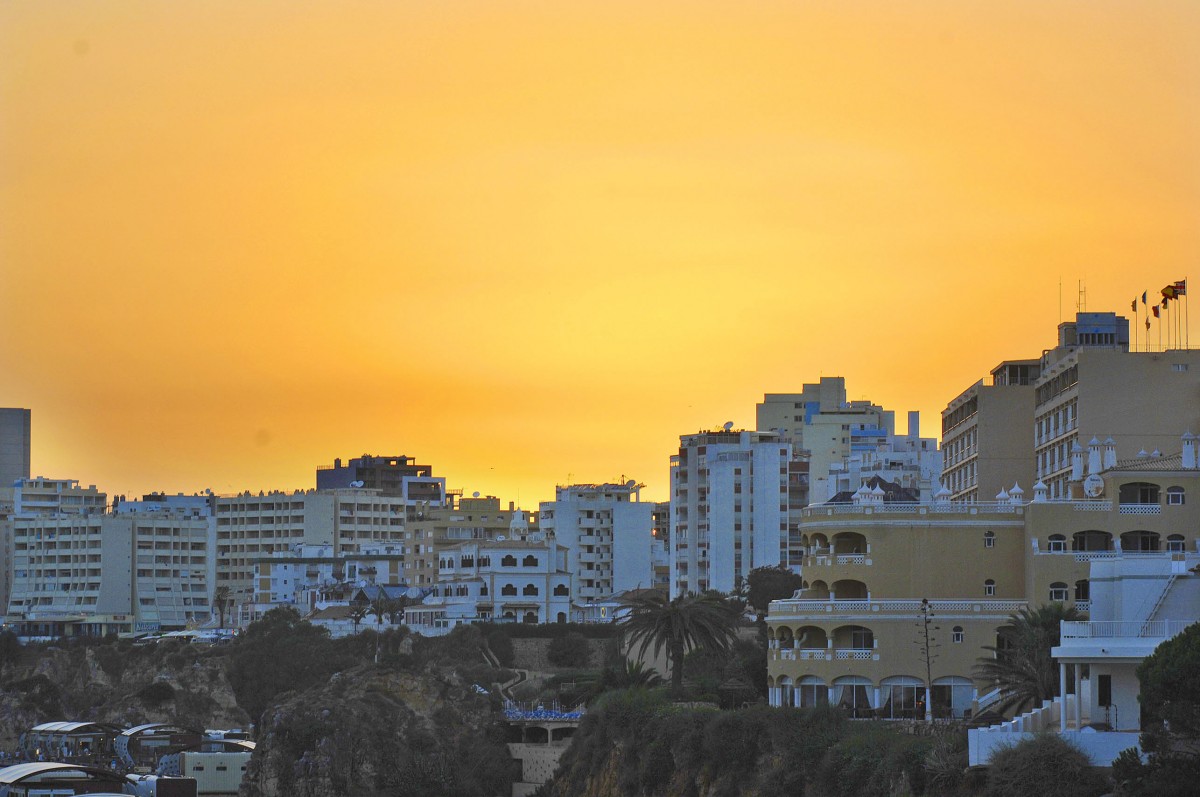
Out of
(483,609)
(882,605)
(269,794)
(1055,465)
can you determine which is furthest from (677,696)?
(483,609)

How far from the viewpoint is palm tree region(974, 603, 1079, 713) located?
252 ft

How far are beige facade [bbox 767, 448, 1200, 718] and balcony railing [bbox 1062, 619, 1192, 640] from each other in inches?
686

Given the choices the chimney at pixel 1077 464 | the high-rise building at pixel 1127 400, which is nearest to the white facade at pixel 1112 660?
the chimney at pixel 1077 464

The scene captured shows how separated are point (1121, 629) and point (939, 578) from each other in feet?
72.6

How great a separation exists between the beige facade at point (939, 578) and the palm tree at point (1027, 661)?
6.46ft

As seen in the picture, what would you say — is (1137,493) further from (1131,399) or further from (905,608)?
(1131,399)

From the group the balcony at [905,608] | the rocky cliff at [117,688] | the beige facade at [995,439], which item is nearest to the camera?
the balcony at [905,608]

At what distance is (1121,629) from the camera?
70125 mm

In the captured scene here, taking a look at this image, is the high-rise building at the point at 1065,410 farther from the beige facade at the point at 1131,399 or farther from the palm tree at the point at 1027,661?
the palm tree at the point at 1027,661

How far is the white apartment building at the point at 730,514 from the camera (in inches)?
7367

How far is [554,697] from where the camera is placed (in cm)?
13500

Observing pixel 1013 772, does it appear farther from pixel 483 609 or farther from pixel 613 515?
pixel 613 515

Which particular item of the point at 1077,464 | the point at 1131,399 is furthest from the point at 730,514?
the point at 1077,464

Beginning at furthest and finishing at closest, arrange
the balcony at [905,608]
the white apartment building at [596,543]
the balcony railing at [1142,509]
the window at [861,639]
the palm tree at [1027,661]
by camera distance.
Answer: the white apartment building at [596,543]
the balcony railing at [1142,509]
the window at [861,639]
the balcony at [905,608]
the palm tree at [1027,661]
